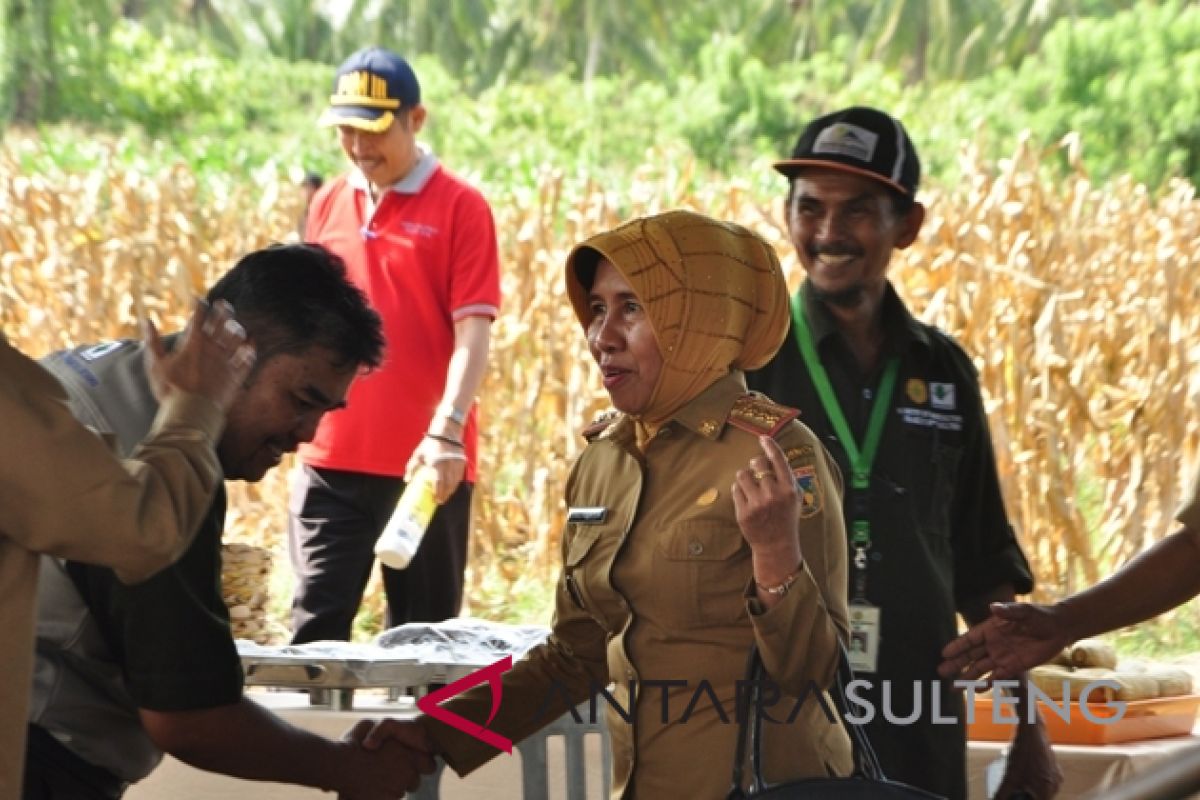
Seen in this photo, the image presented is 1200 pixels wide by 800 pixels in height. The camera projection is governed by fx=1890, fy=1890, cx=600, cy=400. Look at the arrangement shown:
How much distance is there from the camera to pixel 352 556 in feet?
18.7

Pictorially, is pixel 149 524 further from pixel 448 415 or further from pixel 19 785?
pixel 448 415

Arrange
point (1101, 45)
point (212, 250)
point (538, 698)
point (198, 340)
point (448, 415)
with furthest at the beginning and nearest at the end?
point (1101, 45)
point (212, 250)
point (448, 415)
point (538, 698)
point (198, 340)

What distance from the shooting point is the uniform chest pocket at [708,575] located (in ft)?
9.50

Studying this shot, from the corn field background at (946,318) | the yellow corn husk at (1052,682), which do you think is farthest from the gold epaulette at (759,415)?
the corn field background at (946,318)

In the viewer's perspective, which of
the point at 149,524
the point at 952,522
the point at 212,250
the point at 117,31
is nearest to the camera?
the point at 149,524

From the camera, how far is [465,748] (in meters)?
3.53

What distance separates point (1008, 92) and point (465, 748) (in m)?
26.4

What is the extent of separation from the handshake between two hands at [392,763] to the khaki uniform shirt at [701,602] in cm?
62

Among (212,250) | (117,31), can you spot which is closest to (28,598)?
(212,250)

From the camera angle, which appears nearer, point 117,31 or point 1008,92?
point 1008,92

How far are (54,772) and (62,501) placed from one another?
0.94 m

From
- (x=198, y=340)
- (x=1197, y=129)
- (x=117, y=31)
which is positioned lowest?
(x=198, y=340)

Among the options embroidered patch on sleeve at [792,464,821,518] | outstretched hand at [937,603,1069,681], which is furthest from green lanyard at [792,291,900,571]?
embroidered patch on sleeve at [792,464,821,518]

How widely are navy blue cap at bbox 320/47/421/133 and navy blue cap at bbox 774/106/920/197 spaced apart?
2.47m
